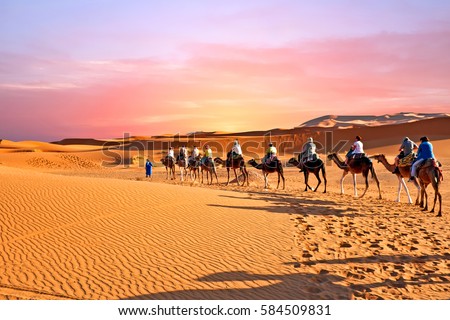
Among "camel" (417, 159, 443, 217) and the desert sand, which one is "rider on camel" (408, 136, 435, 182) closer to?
"camel" (417, 159, 443, 217)

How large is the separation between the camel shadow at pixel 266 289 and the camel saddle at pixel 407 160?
1027 centimetres

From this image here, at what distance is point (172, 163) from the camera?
3189cm

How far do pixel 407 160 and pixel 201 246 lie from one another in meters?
10.7

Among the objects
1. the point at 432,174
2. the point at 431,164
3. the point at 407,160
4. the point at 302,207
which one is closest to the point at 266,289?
the point at 302,207

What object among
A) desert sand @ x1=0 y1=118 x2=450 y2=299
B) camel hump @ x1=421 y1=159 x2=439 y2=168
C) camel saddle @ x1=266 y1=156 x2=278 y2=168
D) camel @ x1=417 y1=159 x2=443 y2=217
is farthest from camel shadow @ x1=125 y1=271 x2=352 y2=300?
camel saddle @ x1=266 y1=156 x2=278 y2=168

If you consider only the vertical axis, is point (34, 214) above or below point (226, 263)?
above

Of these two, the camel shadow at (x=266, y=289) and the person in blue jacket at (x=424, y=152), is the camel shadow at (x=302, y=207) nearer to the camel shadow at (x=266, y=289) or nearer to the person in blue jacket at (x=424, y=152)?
the person in blue jacket at (x=424, y=152)

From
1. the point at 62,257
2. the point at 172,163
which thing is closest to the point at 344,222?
the point at 62,257

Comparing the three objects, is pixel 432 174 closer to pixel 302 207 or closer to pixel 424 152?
pixel 424 152

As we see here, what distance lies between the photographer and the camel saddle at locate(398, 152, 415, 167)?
16.3 meters

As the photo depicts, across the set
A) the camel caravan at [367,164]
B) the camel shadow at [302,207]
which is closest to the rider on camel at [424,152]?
the camel caravan at [367,164]
